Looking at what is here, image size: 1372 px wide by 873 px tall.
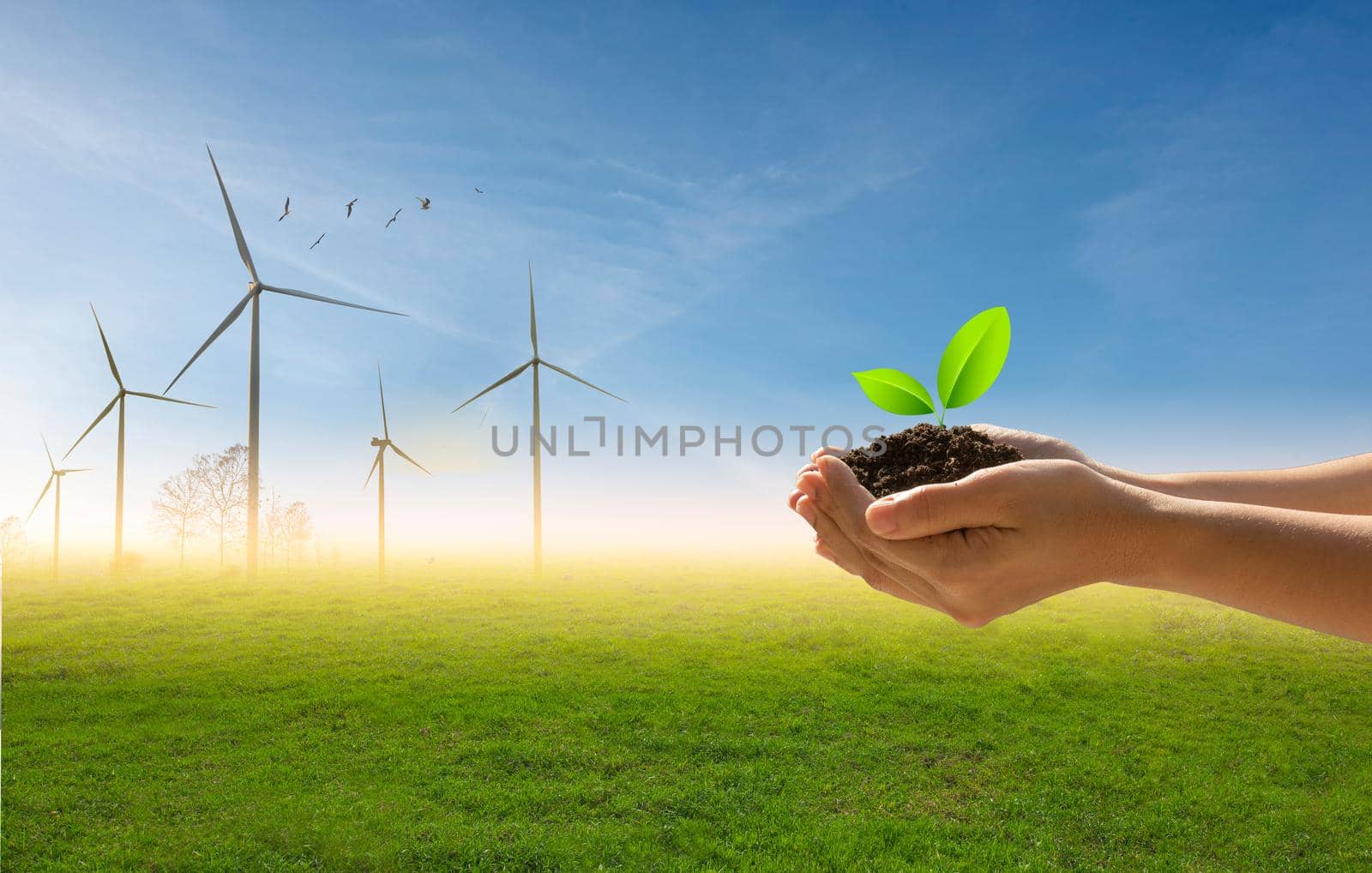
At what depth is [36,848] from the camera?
943cm

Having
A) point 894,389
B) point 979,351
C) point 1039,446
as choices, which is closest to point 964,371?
point 979,351

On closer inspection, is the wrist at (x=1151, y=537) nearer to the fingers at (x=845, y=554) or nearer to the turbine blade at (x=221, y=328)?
the fingers at (x=845, y=554)

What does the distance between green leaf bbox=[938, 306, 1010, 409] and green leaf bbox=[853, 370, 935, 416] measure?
14cm

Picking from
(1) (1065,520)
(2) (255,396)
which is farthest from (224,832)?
(2) (255,396)

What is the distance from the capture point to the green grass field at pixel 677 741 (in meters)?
9.78

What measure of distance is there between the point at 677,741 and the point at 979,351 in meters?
11.5

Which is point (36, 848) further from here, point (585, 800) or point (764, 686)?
point (764, 686)

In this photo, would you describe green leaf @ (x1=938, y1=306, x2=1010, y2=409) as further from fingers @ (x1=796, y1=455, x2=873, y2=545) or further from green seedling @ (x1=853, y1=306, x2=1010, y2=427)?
fingers @ (x1=796, y1=455, x2=873, y2=545)

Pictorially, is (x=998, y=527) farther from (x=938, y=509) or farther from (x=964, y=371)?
(x=964, y=371)

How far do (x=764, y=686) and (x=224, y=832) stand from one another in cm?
976

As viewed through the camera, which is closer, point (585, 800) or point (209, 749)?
point (585, 800)

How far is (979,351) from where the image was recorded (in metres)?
2.87

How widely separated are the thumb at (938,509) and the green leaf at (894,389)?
0.83 meters

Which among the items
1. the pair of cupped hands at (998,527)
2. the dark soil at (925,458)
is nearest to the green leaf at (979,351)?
the dark soil at (925,458)
